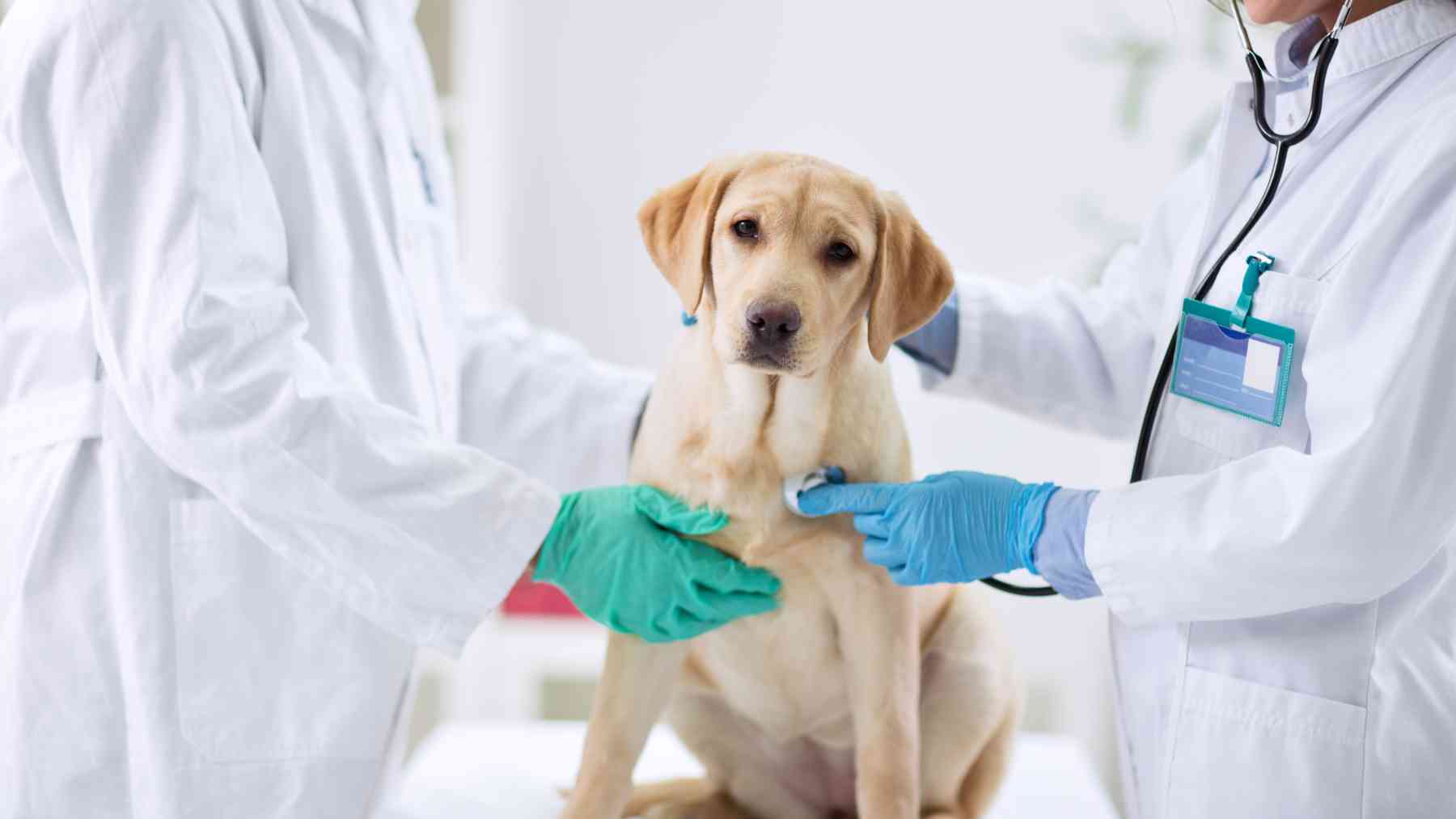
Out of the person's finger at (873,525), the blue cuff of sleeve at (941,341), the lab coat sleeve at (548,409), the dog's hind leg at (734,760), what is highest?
the blue cuff of sleeve at (941,341)

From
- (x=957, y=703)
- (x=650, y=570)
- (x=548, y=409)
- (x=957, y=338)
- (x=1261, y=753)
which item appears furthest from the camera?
(x=548, y=409)

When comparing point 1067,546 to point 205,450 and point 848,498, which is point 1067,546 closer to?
point 848,498

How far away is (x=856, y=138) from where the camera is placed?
9.66 feet

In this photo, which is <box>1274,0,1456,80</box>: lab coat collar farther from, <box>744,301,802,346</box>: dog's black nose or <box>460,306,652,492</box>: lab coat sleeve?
<box>460,306,652,492</box>: lab coat sleeve

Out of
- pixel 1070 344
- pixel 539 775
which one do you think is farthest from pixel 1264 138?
pixel 539 775

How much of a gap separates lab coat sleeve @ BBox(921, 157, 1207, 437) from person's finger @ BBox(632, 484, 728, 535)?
1.78ft

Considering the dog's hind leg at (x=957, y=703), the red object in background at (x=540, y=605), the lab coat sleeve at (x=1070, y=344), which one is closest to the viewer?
the dog's hind leg at (x=957, y=703)

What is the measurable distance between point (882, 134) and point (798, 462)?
65.4 inches

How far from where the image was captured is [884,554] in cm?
143

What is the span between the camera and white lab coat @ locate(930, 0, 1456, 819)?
3.72 feet

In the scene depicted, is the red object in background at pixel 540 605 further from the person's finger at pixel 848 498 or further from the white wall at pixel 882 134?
the person's finger at pixel 848 498

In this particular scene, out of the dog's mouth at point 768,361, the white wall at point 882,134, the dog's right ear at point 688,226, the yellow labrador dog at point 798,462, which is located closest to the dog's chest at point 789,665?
the yellow labrador dog at point 798,462

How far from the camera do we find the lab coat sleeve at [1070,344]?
5.83 feet

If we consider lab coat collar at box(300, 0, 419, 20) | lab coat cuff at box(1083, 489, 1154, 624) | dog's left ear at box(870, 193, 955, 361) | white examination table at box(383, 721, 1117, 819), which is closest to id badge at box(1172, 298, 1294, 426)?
lab coat cuff at box(1083, 489, 1154, 624)
